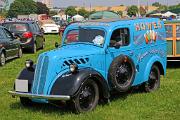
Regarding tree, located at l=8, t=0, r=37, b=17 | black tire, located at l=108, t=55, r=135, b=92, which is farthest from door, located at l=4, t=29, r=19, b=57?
tree, located at l=8, t=0, r=37, b=17

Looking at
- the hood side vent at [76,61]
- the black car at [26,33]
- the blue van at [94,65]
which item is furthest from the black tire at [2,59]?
the hood side vent at [76,61]

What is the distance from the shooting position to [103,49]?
28.9 feet

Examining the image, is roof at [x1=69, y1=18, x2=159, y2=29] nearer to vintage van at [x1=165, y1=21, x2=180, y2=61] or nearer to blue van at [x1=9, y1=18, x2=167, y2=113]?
blue van at [x1=9, y1=18, x2=167, y2=113]

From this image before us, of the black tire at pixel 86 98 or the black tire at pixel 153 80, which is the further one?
the black tire at pixel 153 80

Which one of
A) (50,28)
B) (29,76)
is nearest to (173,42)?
(29,76)

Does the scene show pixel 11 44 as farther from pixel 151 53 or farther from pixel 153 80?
pixel 151 53

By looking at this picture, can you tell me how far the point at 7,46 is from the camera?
1644 centimetres

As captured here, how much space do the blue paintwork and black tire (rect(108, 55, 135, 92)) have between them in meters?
0.12

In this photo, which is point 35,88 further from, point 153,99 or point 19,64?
point 19,64

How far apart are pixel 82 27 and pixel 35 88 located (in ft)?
6.09

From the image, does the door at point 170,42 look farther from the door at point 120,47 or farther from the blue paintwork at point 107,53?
the door at point 120,47

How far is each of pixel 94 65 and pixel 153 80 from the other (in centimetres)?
238

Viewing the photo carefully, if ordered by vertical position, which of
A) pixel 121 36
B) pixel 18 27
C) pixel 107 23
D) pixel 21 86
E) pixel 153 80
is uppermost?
pixel 107 23

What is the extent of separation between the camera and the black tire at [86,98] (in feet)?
26.4
